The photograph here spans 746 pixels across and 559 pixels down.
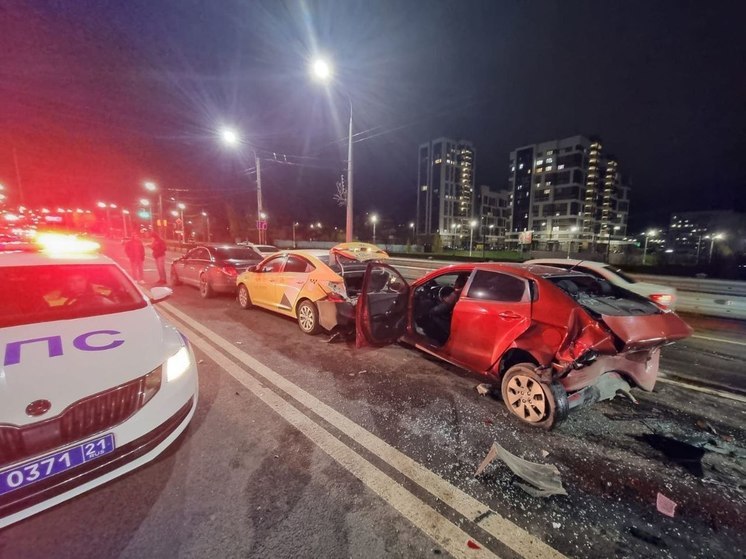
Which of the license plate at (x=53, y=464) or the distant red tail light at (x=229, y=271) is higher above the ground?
the distant red tail light at (x=229, y=271)

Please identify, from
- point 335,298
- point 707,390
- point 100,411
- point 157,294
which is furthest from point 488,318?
point 157,294

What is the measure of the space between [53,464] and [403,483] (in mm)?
2124

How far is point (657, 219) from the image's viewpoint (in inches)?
4774

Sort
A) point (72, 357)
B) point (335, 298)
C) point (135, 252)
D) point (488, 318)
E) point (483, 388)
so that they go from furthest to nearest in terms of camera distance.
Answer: point (135, 252)
point (335, 298)
point (483, 388)
point (488, 318)
point (72, 357)

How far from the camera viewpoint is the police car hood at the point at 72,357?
72.4 inches

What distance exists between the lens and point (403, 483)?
232cm

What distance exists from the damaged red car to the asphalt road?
0.34 meters

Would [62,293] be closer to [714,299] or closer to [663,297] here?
[663,297]

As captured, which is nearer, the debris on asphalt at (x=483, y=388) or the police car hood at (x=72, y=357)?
the police car hood at (x=72, y=357)

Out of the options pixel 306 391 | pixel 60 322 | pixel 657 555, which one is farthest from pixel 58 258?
pixel 657 555

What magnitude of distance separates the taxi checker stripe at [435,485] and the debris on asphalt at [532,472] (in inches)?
12.9

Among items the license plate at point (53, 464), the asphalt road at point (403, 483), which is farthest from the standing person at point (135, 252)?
the license plate at point (53, 464)

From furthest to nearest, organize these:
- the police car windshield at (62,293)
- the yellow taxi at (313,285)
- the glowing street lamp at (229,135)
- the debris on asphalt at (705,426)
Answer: the glowing street lamp at (229,135) < the yellow taxi at (313,285) < the debris on asphalt at (705,426) < the police car windshield at (62,293)

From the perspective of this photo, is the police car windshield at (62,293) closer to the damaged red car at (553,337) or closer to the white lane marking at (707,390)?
the damaged red car at (553,337)
